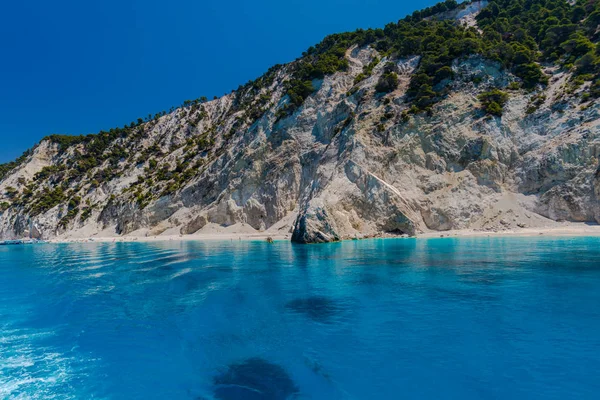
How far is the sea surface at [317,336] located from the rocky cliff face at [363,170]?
2300 centimetres

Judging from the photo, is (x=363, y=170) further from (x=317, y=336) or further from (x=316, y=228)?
(x=317, y=336)

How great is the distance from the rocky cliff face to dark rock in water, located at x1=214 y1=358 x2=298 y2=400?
29.3m

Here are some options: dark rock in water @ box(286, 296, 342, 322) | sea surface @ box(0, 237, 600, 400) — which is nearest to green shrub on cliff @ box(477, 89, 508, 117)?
sea surface @ box(0, 237, 600, 400)

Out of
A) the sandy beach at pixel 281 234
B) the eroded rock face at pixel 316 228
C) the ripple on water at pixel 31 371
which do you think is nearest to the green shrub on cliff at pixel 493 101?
the sandy beach at pixel 281 234

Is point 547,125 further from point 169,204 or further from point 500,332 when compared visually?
point 169,204

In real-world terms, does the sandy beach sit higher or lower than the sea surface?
higher

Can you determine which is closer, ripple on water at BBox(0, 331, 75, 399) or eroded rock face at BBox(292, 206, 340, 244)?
ripple on water at BBox(0, 331, 75, 399)

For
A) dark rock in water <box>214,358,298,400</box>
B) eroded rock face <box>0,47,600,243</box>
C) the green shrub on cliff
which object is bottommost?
dark rock in water <box>214,358,298,400</box>

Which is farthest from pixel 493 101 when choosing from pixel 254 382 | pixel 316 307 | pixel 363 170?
pixel 254 382

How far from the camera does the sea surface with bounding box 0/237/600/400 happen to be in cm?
730

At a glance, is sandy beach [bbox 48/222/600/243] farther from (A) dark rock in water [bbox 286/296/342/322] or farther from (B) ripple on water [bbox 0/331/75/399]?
(B) ripple on water [bbox 0/331/75/399]

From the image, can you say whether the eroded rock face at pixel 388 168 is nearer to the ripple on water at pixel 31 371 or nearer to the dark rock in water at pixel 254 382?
the ripple on water at pixel 31 371

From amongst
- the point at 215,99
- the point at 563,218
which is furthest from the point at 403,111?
the point at 215,99

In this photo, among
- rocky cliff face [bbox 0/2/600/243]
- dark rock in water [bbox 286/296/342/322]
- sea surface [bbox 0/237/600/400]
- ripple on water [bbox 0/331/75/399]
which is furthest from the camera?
rocky cliff face [bbox 0/2/600/243]
